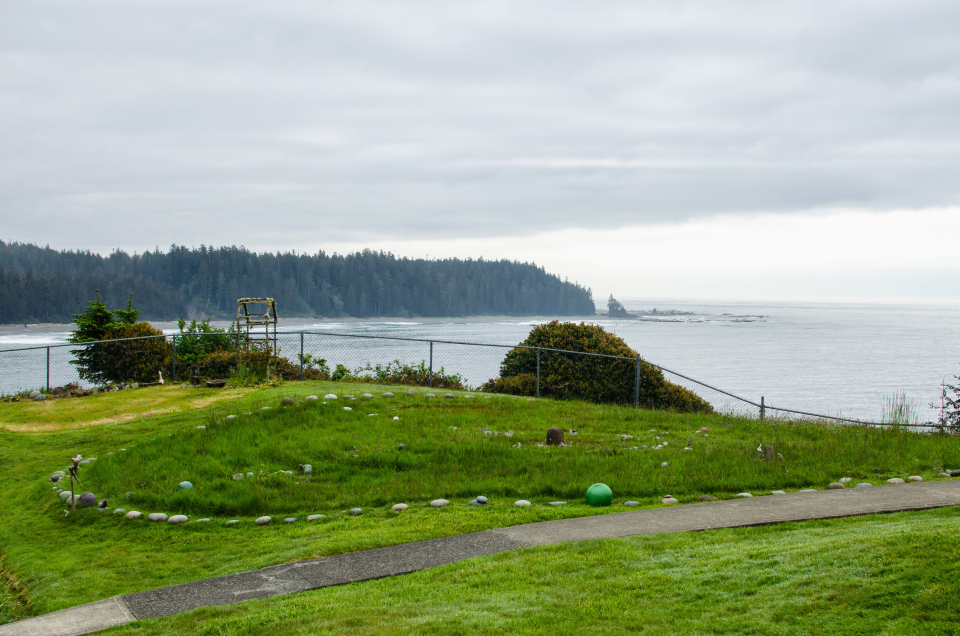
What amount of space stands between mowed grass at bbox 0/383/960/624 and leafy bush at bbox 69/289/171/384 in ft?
18.6

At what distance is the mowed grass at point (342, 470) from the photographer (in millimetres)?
6566

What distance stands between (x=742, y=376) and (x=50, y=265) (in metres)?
144

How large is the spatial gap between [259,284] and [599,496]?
12481 cm

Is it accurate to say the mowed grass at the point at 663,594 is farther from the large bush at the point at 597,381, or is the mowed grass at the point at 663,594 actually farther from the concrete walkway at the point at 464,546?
the large bush at the point at 597,381

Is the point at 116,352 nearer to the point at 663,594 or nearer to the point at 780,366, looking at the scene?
the point at 663,594

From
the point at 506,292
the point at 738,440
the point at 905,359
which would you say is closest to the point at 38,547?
the point at 738,440

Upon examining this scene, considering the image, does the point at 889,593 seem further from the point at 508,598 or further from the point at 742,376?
the point at 742,376

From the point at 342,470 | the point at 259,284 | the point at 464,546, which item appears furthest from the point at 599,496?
the point at 259,284

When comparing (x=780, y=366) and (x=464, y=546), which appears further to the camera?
(x=780, y=366)

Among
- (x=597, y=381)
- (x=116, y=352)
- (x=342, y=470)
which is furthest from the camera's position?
(x=116, y=352)

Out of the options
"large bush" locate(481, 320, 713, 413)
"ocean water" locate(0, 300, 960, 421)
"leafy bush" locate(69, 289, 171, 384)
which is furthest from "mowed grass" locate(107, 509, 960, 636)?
"ocean water" locate(0, 300, 960, 421)

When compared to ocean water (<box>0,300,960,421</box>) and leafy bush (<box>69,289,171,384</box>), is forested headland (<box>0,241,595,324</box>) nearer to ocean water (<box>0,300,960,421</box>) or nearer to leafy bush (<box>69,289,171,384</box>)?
ocean water (<box>0,300,960,421</box>)

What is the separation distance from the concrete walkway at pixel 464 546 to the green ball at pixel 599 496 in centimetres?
69

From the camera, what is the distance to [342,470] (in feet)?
30.6
